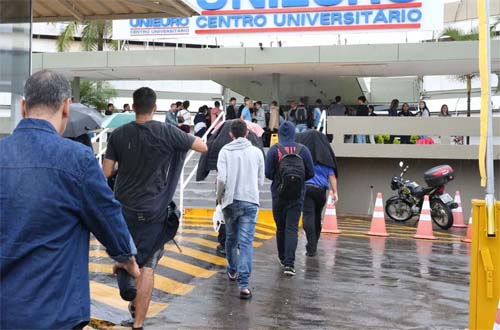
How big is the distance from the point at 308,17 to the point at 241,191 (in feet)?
45.0

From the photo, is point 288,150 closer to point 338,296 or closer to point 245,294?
point 338,296

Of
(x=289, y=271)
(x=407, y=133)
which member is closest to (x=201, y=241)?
(x=289, y=271)

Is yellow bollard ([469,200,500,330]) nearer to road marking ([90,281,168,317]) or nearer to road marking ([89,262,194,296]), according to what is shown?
road marking ([90,281,168,317])

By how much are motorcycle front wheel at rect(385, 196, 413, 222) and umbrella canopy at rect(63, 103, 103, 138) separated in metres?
9.70

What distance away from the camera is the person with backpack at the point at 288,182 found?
7.85 m

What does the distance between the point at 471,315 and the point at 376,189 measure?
12.7 m

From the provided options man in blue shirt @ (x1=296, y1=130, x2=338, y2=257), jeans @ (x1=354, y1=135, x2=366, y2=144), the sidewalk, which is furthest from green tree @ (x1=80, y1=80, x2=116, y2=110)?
man in blue shirt @ (x1=296, y1=130, x2=338, y2=257)

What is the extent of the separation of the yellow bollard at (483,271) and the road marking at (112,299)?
292 centimetres

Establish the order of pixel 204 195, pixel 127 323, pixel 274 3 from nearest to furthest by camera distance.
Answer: pixel 127 323 < pixel 204 195 < pixel 274 3

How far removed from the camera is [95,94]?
33.5m

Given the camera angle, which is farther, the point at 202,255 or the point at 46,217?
the point at 202,255

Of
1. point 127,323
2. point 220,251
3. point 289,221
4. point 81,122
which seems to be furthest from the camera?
point 220,251

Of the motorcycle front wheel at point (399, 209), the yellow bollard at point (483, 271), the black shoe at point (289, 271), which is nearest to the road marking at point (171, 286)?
the black shoe at point (289, 271)

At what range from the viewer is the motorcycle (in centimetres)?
1423
